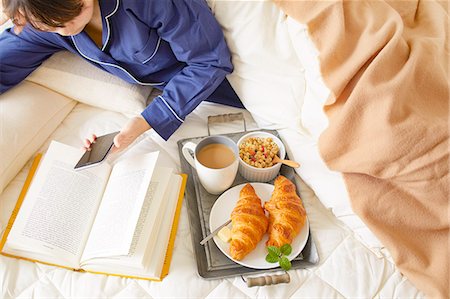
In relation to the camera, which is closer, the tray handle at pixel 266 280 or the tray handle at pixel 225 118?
the tray handle at pixel 266 280

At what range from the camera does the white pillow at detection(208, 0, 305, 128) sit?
0.95 m

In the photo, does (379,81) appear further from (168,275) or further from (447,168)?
(168,275)

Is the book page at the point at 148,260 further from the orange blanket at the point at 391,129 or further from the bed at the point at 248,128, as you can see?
the orange blanket at the point at 391,129

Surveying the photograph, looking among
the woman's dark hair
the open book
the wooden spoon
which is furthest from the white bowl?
the woman's dark hair

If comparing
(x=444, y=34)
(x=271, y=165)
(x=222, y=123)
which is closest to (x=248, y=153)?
(x=271, y=165)

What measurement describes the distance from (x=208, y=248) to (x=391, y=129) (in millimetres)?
453

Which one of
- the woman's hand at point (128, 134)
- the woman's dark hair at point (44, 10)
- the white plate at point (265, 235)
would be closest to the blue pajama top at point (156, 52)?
the woman's hand at point (128, 134)

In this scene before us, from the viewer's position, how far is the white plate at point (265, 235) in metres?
0.84

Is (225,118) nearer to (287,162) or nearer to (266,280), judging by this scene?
(287,162)

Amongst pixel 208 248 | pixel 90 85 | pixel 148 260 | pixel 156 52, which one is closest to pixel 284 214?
pixel 208 248

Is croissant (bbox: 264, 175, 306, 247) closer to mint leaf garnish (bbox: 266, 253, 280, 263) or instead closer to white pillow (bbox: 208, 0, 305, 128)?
mint leaf garnish (bbox: 266, 253, 280, 263)

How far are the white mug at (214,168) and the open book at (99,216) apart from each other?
72mm

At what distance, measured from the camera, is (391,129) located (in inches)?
29.1

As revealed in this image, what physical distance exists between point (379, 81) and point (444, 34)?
287 mm
